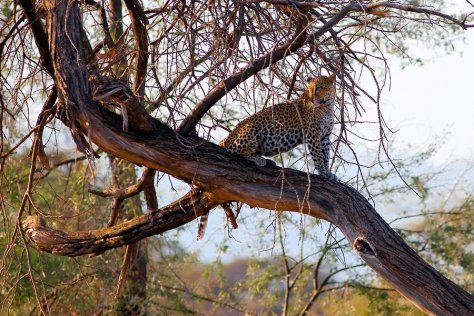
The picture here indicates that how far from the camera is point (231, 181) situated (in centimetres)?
572

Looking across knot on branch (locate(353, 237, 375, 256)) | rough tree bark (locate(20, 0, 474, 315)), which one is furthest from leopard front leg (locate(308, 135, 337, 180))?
knot on branch (locate(353, 237, 375, 256))

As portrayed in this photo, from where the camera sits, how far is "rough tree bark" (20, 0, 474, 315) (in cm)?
550

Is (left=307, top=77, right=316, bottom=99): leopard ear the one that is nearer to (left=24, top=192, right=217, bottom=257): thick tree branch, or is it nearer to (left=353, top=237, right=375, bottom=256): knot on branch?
(left=24, top=192, right=217, bottom=257): thick tree branch

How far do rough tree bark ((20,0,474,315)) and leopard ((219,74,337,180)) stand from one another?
26cm

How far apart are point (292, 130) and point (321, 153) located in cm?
26

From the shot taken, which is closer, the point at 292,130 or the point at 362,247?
the point at 362,247

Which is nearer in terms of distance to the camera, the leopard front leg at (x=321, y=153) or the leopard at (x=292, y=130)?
the leopard at (x=292, y=130)

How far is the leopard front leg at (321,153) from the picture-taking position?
21.2 ft

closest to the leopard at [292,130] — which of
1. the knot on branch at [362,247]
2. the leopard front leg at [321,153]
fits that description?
the leopard front leg at [321,153]

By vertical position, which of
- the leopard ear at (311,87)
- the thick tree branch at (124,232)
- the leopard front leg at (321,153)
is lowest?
the thick tree branch at (124,232)

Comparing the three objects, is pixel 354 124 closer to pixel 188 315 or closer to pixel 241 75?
pixel 241 75

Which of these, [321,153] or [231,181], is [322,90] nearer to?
[321,153]

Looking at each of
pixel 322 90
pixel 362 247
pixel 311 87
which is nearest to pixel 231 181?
pixel 362 247

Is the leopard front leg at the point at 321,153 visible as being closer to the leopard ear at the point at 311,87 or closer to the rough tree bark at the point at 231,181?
the leopard ear at the point at 311,87
